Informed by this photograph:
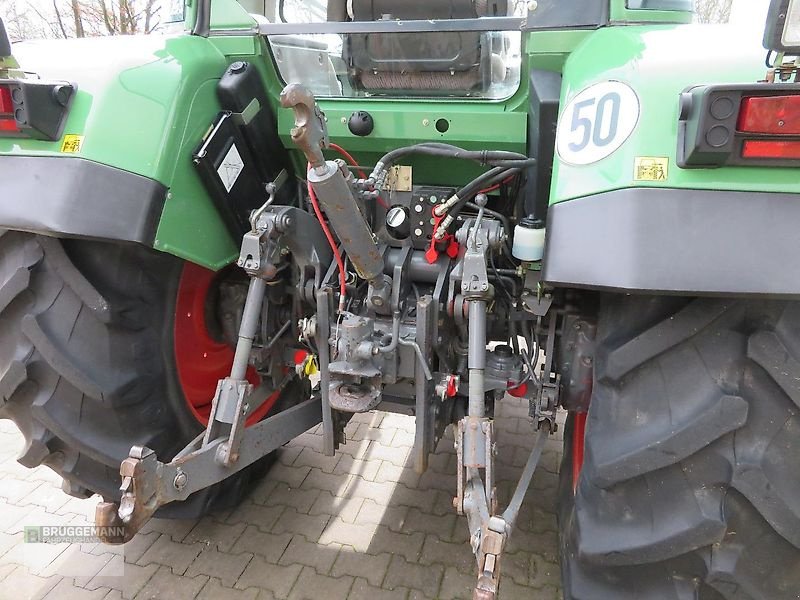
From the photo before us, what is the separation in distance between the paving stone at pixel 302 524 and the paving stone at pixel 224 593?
1.03ft

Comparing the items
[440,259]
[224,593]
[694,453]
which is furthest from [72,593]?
[694,453]

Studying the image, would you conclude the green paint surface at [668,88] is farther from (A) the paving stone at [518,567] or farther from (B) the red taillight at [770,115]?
(A) the paving stone at [518,567]

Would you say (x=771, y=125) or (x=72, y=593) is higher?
(x=771, y=125)

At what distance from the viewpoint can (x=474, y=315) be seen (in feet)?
5.32

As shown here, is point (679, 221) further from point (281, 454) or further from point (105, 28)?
point (105, 28)

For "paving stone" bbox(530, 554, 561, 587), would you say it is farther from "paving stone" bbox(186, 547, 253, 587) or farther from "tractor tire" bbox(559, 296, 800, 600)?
"paving stone" bbox(186, 547, 253, 587)

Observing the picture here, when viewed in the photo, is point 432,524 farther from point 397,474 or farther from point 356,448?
point 356,448

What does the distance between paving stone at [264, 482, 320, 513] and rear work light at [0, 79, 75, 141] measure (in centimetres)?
172

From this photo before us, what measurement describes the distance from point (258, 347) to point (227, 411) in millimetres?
421

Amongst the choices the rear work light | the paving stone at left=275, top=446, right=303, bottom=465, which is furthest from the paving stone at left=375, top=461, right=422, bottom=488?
the rear work light

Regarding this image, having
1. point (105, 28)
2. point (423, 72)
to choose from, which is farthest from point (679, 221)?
point (105, 28)

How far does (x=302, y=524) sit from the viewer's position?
2.49 meters

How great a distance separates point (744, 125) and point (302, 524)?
2136 mm

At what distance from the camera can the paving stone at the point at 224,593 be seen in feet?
7.02
